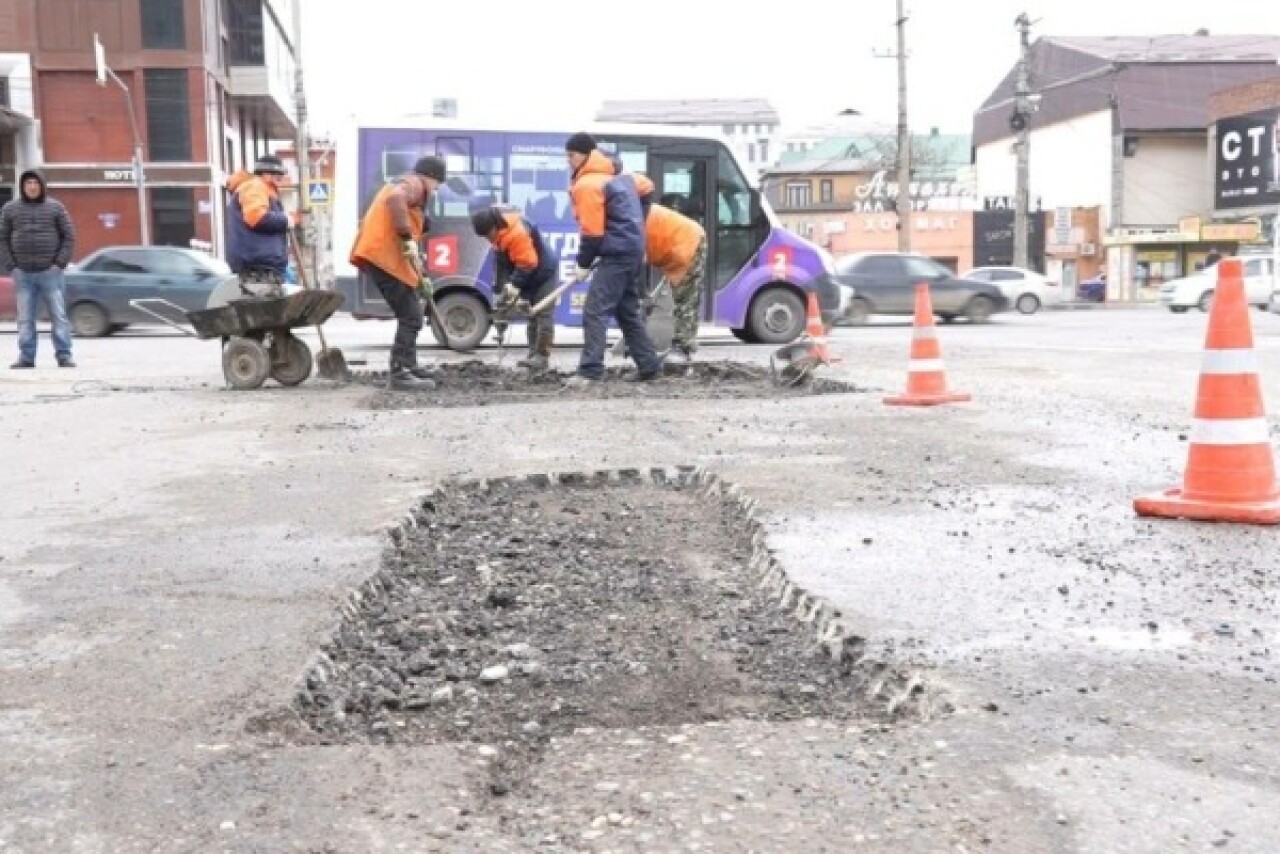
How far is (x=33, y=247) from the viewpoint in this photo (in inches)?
477

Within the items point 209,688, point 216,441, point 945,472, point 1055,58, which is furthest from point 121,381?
point 1055,58

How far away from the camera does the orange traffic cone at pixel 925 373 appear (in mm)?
8367

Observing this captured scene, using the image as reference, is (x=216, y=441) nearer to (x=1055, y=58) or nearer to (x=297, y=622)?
(x=297, y=622)

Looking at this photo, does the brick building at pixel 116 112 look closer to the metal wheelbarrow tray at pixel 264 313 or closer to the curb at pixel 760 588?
the metal wheelbarrow tray at pixel 264 313

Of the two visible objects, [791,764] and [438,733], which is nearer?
[791,764]

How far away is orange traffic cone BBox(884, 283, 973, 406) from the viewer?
8.37 meters

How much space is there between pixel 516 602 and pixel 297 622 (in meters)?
0.66

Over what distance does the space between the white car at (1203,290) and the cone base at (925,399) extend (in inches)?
1049

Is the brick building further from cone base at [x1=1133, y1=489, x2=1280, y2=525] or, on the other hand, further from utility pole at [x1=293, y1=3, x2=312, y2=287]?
cone base at [x1=1133, y1=489, x2=1280, y2=525]

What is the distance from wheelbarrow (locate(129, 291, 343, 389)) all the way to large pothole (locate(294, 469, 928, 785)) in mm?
4811

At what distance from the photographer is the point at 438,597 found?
157 inches

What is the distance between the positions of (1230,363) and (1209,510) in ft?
2.00

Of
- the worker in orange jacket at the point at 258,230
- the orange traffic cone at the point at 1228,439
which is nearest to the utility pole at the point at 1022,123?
the worker in orange jacket at the point at 258,230

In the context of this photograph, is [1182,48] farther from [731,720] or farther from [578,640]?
[731,720]
